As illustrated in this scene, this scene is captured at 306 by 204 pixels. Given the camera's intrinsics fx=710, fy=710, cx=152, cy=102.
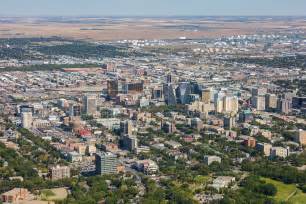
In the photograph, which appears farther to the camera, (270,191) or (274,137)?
(274,137)

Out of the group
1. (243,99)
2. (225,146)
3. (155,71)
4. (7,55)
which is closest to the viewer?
(225,146)

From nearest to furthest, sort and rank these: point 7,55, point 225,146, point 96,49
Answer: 1. point 225,146
2. point 7,55
3. point 96,49

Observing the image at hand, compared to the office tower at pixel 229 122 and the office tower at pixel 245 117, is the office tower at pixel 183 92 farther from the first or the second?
the office tower at pixel 229 122

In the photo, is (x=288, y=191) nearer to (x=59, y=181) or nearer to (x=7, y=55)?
(x=59, y=181)

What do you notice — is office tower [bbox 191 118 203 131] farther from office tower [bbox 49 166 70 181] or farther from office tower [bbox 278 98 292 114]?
office tower [bbox 49 166 70 181]

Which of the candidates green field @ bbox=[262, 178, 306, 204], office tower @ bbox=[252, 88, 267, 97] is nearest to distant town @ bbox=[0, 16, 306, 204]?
green field @ bbox=[262, 178, 306, 204]

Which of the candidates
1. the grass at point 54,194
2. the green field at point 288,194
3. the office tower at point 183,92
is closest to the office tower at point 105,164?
the grass at point 54,194

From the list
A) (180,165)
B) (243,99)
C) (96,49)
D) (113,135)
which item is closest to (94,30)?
(96,49)
